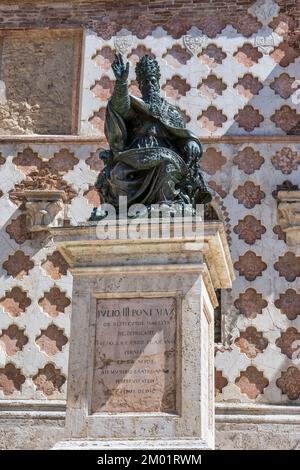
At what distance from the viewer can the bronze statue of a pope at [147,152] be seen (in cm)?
632

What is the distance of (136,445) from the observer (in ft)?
18.1

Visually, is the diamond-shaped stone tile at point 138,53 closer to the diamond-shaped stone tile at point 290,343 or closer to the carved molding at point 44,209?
the carved molding at point 44,209

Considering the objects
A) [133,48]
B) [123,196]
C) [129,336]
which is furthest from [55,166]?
[129,336]

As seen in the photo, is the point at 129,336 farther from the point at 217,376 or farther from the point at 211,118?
the point at 211,118

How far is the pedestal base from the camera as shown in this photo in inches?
215

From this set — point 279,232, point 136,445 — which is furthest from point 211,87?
point 136,445

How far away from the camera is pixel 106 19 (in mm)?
10977

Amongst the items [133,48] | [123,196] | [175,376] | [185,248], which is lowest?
[175,376]

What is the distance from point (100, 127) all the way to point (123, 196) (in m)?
4.18

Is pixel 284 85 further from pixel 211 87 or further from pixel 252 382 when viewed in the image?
pixel 252 382

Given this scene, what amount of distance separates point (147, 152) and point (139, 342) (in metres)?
1.41

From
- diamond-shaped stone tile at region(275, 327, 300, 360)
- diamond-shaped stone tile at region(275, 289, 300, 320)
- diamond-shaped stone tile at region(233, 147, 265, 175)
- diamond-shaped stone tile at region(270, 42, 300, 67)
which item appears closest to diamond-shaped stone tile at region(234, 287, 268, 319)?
diamond-shaped stone tile at region(275, 289, 300, 320)

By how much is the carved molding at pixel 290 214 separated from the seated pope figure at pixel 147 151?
10.3ft

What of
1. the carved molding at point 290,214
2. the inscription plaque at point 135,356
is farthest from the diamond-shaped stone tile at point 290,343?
the inscription plaque at point 135,356
